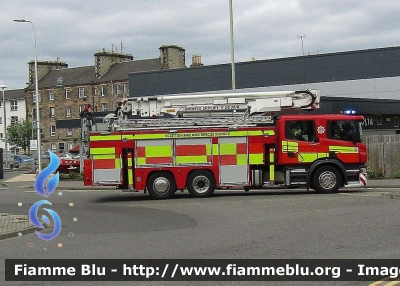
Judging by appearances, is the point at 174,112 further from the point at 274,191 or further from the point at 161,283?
the point at 161,283

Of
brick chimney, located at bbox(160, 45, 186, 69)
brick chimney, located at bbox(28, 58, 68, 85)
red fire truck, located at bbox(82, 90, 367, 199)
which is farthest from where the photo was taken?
brick chimney, located at bbox(28, 58, 68, 85)

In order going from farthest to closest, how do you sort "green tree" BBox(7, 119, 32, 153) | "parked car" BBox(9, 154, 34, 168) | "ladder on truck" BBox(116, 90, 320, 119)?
"green tree" BBox(7, 119, 32, 153)
"parked car" BBox(9, 154, 34, 168)
"ladder on truck" BBox(116, 90, 320, 119)

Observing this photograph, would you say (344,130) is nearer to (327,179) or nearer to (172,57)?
(327,179)

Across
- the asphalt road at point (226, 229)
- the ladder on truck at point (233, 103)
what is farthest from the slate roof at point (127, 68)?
the asphalt road at point (226, 229)

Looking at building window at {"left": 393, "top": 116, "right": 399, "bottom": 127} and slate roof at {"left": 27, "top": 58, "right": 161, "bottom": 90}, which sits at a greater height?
slate roof at {"left": 27, "top": 58, "right": 161, "bottom": 90}

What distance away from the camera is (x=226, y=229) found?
41.3 feet

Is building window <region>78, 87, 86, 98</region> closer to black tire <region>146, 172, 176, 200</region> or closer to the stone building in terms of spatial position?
the stone building

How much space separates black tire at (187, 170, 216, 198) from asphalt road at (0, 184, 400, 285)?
0.39m

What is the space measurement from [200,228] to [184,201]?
5639 mm

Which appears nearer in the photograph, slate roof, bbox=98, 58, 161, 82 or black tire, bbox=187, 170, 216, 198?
black tire, bbox=187, 170, 216, 198

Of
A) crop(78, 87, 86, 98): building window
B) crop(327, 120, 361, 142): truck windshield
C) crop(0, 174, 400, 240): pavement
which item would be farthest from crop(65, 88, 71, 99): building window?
crop(327, 120, 361, 142): truck windshield

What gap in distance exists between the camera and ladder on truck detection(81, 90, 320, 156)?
19391mm

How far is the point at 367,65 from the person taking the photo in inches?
1492

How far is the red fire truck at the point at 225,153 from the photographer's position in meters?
19.1
